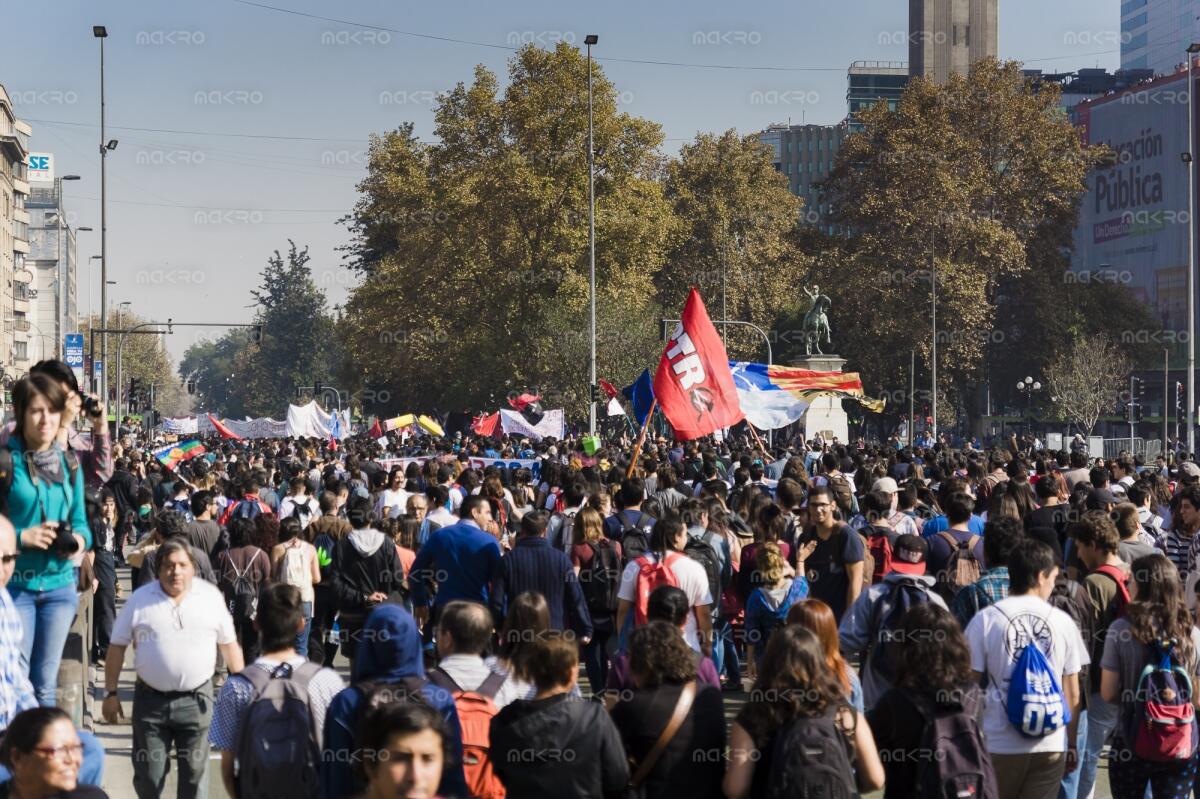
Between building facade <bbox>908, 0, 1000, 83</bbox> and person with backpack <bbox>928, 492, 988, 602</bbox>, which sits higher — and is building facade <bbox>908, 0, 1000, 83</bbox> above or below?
above

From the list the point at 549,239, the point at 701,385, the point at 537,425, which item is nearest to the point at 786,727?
the point at 701,385

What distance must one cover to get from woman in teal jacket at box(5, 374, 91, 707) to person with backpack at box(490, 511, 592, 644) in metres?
3.21

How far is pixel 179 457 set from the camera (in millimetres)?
23281

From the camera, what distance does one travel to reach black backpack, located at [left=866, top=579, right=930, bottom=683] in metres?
7.08

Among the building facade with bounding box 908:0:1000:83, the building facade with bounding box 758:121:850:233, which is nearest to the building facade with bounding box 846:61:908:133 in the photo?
the building facade with bounding box 758:121:850:233

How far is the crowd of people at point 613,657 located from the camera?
212 inches

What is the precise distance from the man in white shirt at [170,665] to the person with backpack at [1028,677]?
3.13m

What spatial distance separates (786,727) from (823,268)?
56.2 metres

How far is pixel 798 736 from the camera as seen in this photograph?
206 inches

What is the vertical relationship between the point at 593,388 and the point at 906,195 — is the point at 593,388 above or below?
below

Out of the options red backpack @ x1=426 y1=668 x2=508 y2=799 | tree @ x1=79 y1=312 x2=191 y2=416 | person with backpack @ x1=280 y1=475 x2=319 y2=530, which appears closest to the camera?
red backpack @ x1=426 y1=668 x2=508 y2=799

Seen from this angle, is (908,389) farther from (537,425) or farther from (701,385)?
(701,385)

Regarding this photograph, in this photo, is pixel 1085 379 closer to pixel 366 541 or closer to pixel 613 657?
pixel 366 541

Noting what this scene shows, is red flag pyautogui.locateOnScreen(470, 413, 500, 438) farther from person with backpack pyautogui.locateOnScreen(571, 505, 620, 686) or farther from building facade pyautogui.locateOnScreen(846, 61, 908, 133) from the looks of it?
building facade pyautogui.locateOnScreen(846, 61, 908, 133)
